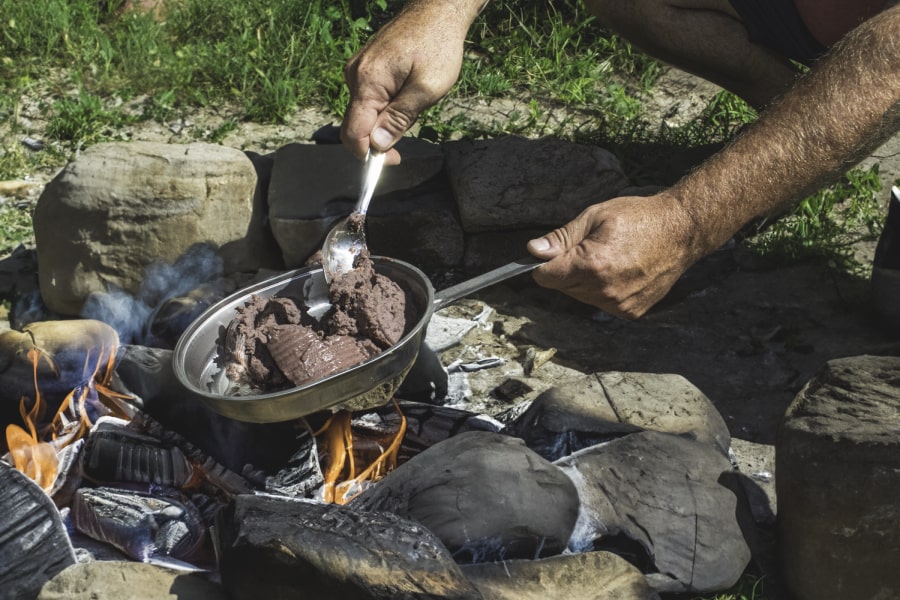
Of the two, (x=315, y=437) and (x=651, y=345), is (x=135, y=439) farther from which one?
(x=651, y=345)

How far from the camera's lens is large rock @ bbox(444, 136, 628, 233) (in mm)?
3809

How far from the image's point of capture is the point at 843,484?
89.4 inches

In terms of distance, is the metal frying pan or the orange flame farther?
the orange flame

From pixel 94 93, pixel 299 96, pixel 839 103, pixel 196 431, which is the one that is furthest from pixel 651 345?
pixel 94 93

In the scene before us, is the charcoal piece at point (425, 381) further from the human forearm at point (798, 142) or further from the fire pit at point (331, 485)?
the human forearm at point (798, 142)

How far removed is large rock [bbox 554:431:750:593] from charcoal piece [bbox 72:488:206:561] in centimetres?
95

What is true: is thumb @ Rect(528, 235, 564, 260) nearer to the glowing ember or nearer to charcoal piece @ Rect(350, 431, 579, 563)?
charcoal piece @ Rect(350, 431, 579, 563)

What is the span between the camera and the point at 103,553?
253cm

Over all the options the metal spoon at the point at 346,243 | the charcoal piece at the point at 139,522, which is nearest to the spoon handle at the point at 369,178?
the metal spoon at the point at 346,243

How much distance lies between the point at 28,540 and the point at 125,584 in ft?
1.10

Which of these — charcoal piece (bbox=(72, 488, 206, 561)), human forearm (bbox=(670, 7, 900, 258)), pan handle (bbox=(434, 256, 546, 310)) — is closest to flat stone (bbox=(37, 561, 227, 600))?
charcoal piece (bbox=(72, 488, 206, 561))

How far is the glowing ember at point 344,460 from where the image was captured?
8.92ft

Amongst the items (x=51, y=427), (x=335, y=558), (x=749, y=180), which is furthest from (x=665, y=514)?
(x=51, y=427)

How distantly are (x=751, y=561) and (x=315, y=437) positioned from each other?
3.89 ft
